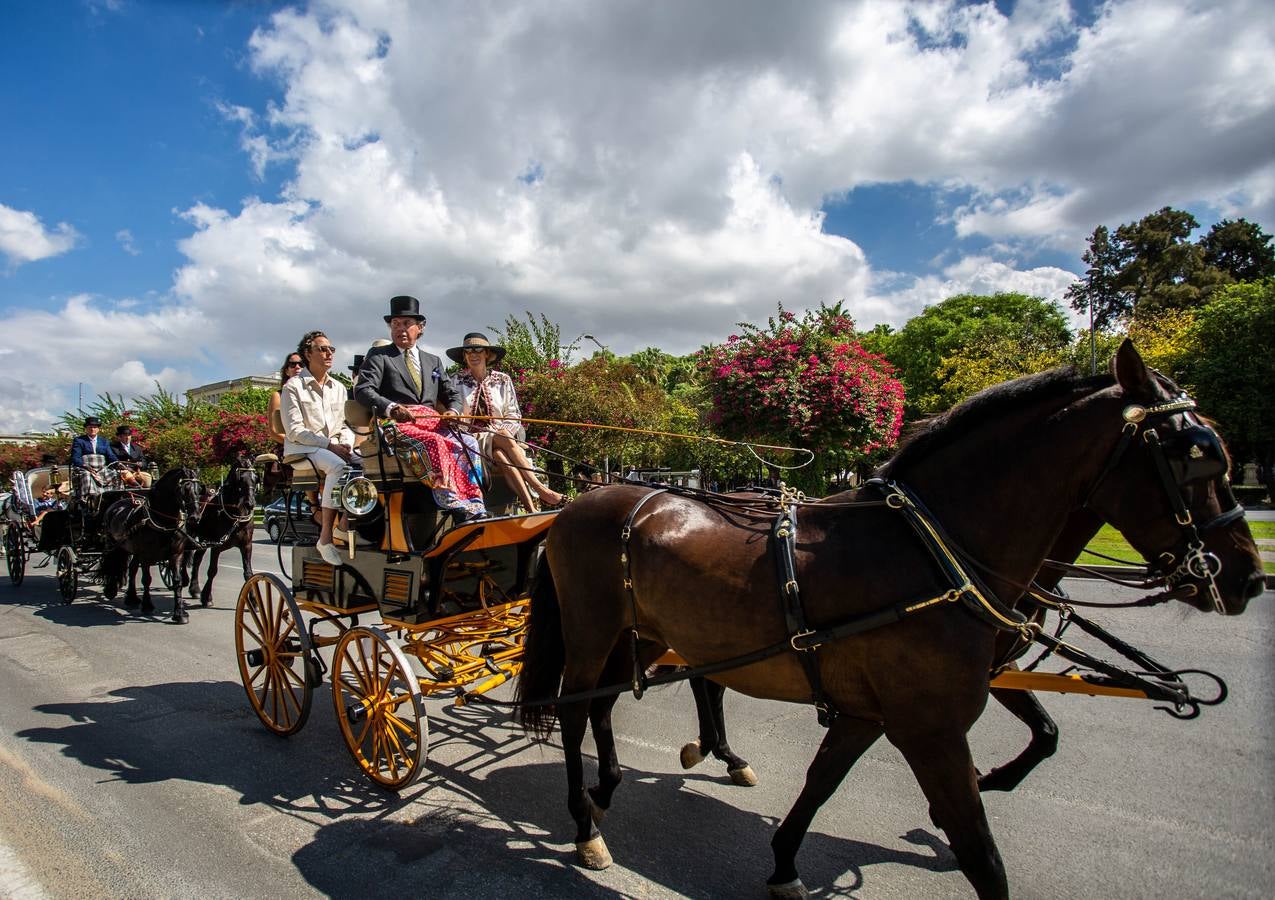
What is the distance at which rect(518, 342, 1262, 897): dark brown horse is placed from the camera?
2.41 metres

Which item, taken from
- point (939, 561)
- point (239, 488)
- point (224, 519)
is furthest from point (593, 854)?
point (224, 519)

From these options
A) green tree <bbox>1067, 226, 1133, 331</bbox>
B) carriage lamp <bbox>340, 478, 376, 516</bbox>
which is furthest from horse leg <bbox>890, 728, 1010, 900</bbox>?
green tree <bbox>1067, 226, 1133, 331</bbox>

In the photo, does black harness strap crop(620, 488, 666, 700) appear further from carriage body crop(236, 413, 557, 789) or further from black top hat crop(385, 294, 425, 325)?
black top hat crop(385, 294, 425, 325)

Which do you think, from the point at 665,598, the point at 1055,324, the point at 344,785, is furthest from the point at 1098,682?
the point at 1055,324

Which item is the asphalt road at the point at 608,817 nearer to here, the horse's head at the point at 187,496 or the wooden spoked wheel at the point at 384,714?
the wooden spoked wheel at the point at 384,714

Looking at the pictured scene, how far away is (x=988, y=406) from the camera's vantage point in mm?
2754

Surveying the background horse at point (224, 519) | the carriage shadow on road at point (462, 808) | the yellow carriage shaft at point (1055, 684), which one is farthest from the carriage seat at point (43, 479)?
the yellow carriage shaft at point (1055, 684)

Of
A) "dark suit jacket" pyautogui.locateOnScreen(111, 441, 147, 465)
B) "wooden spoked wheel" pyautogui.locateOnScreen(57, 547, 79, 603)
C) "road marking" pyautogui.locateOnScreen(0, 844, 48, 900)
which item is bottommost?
"road marking" pyautogui.locateOnScreen(0, 844, 48, 900)

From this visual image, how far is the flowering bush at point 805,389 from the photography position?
42.9 ft

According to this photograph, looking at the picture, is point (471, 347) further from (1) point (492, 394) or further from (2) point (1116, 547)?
(2) point (1116, 547)

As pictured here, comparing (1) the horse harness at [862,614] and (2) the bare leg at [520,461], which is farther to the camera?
→ (2) the bare leg at [520,461]

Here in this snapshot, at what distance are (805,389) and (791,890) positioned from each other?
35.9ft

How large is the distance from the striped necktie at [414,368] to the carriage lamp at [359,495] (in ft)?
3.11

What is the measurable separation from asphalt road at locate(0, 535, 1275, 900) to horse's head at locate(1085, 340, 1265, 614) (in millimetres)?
879
